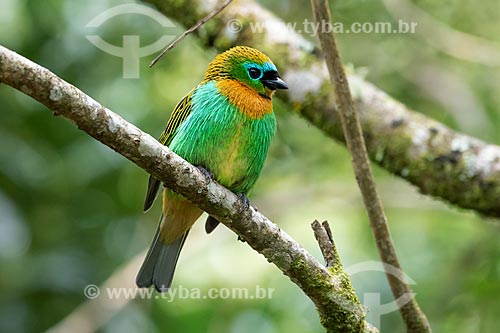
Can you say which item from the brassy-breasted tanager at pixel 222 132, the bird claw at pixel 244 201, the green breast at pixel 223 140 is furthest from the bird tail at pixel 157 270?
the bird claw at pixel 244 201

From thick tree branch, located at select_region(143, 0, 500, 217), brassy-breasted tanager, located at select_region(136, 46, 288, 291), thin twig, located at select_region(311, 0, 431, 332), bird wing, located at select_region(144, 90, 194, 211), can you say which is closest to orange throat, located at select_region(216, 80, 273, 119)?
brassy-breasted tanager, located at select_region(136, 46, 288, 291)

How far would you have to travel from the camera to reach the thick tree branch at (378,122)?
4.60 meters

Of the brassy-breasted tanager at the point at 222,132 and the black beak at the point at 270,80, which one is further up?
the black beak at the point at 270,80

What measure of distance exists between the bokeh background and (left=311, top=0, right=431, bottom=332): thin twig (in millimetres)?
1255

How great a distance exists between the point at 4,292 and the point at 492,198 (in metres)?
3.08

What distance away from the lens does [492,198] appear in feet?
14.8

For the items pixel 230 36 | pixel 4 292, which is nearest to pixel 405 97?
pixel 230 36

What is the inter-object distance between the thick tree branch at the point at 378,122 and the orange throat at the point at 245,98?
2.75 ft

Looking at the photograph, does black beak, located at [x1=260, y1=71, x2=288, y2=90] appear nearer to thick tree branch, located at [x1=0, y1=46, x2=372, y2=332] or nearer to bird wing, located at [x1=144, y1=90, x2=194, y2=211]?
bird wing, located at [x1=144, y1=90, x2=194, y2=211]

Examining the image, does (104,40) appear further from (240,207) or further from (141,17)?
(240,207)

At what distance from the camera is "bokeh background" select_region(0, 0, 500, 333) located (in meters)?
5.29

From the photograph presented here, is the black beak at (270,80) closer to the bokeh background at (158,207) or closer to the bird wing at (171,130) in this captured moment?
the bird wing at (171,130)

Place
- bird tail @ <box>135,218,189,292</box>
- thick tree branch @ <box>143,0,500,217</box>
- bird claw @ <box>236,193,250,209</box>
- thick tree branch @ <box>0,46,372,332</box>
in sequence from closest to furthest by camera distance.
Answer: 1. thick tree branch @ <box>0,46,372,332</box>
2. bird claw @ <box>236,193,250,209</box>
3. bird tail @ <box>135,218,189,292</box>
4. thick tree branch @ <box>143,0,500,217</box>

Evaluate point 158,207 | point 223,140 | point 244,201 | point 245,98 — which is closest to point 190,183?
point 244,201
